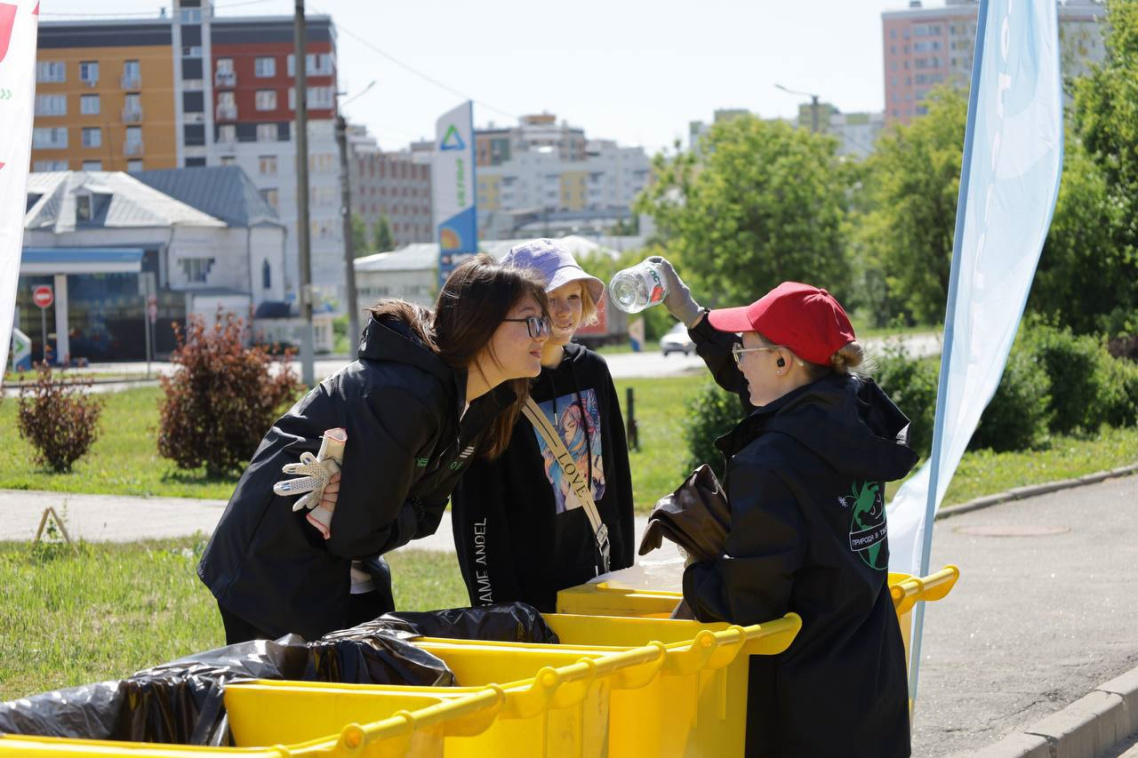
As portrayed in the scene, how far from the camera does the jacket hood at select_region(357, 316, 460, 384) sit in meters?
3.53

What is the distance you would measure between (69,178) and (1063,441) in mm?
58704

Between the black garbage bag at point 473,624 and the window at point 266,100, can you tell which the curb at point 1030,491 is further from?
the window at point 266,100

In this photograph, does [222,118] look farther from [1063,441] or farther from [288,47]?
[1063,441]

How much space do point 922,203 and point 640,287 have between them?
37132 mm

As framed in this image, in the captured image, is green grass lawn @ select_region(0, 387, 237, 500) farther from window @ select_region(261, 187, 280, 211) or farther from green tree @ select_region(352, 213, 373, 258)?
green tree @ select_region(352, 213, 373, 258)

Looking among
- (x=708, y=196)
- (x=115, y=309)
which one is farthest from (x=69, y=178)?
(x=708, y=196)

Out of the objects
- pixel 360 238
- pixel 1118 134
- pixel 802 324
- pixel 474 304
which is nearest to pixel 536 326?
pixel 474 304

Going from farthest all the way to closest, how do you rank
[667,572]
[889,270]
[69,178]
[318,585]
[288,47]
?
[288,47] < [69,178] < [889,270] < [667,572] < [318,585]

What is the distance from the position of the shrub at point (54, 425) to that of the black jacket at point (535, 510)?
13.2 meters

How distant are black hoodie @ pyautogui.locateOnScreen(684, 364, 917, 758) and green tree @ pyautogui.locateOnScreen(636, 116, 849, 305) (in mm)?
38718

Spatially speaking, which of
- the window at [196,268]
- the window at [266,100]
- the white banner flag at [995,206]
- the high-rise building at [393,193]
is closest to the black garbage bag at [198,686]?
the white banner flag at [995,206]

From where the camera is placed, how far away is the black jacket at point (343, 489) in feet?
11.3

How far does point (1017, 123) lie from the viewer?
490 cm

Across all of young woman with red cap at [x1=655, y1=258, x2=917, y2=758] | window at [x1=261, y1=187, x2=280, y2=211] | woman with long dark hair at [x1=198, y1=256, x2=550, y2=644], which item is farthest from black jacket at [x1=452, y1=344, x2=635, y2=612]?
window at [x1=261, y1=187, x2=280, y2=211]
